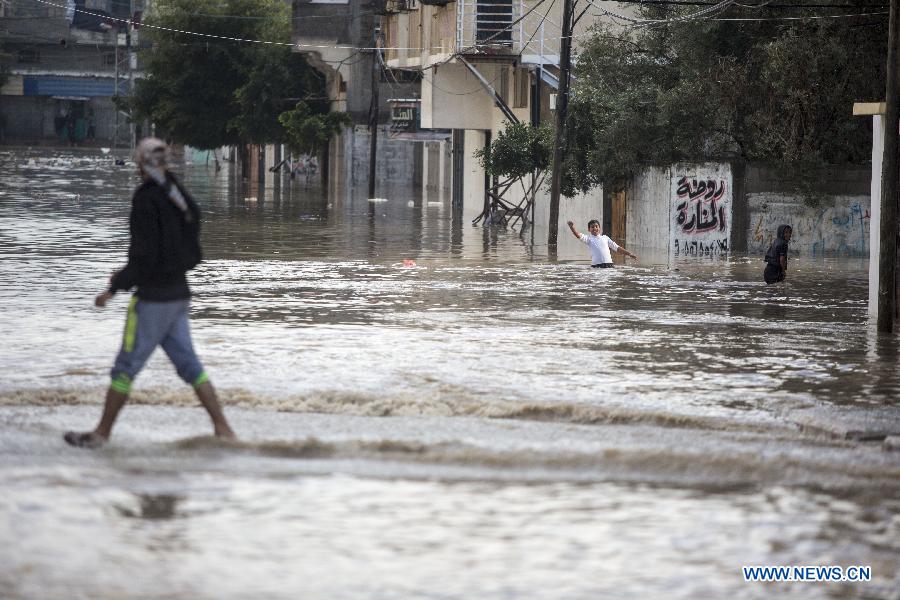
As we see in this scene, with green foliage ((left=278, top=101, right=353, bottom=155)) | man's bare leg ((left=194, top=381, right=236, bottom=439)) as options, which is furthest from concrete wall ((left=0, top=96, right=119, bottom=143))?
man's bare leg ((left=194, top=381, right=236, bottom=439))

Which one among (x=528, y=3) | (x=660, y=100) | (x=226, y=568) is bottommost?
(x=226, y=568)

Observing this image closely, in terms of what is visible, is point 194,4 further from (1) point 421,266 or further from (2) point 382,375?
(2) point 382,375

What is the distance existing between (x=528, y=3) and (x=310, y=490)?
108 feet

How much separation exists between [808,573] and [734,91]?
23.5 metres

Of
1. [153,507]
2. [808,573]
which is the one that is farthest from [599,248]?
[808,573]

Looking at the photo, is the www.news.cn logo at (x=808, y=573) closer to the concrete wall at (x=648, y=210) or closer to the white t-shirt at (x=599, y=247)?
the white t-shirt at (x=599, y=247)

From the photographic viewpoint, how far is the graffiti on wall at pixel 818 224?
29.1 meters

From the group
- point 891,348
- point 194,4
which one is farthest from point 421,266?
point 194,4

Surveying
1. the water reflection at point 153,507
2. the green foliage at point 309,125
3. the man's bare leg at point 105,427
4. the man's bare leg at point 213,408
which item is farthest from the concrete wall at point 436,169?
the water reflection at point 153,507

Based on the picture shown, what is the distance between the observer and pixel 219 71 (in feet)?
229

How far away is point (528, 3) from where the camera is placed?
39.3 meters

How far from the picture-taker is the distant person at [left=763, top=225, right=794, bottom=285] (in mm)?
21219

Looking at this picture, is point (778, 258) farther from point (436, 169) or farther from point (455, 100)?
point (436, 169)

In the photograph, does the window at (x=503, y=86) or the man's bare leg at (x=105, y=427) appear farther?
the window at (x=503, y=86)
